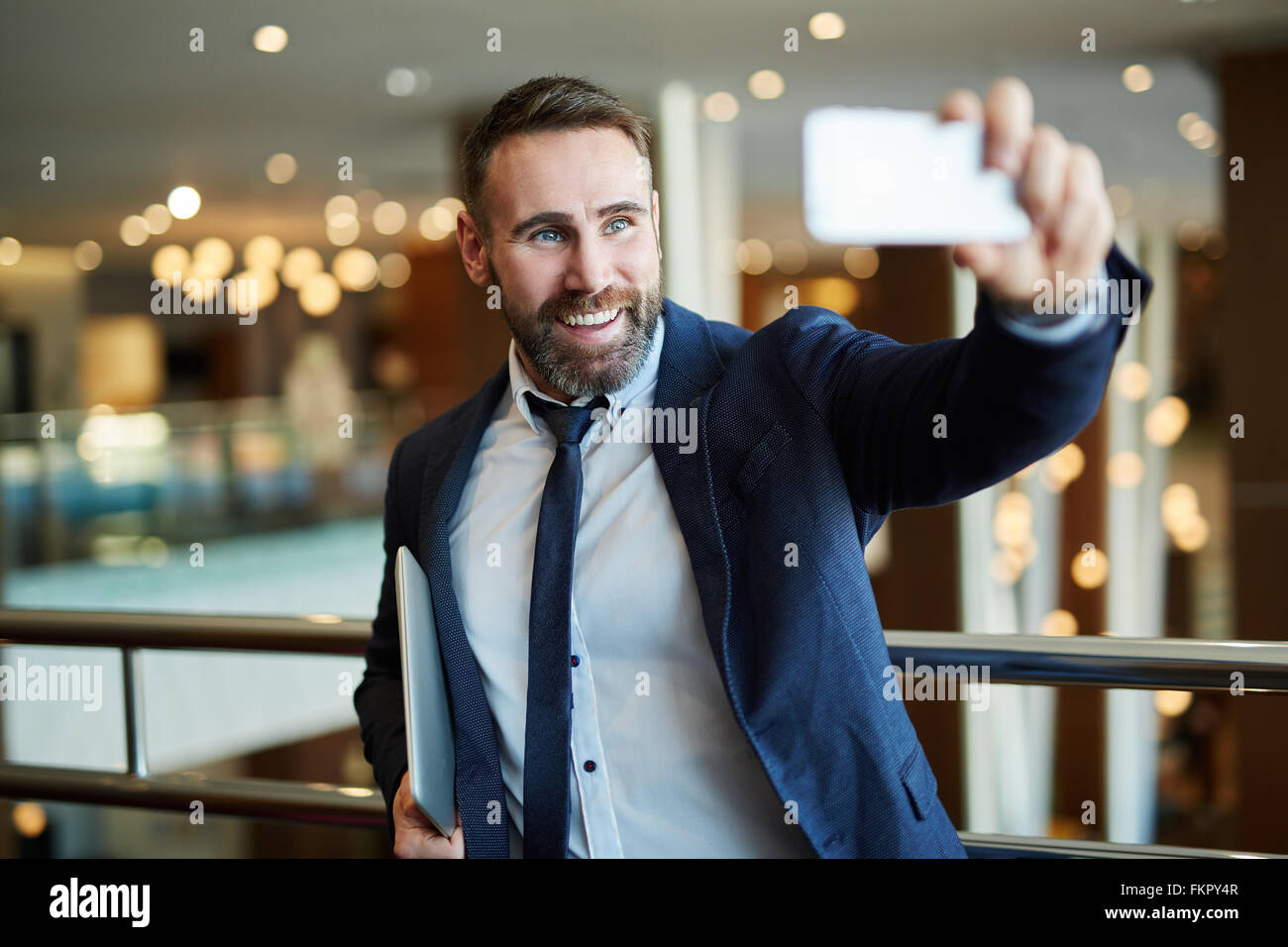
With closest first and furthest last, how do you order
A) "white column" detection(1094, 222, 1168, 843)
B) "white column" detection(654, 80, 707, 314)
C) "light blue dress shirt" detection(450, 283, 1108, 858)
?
1. "light blue dress shirt" detection(450, 283, 1108, 858)
2. "white column" detection(654, 80, 707, 314)
3. "white column" detection(1094, 222, 1168, 843)

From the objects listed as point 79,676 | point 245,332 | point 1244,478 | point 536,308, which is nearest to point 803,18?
point 1244,478

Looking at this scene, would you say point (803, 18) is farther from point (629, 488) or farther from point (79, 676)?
point (79, 676)

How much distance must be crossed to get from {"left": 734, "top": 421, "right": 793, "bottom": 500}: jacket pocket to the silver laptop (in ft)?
1.18

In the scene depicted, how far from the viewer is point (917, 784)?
1.15m

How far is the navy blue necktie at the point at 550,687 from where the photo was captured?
1.20 metres

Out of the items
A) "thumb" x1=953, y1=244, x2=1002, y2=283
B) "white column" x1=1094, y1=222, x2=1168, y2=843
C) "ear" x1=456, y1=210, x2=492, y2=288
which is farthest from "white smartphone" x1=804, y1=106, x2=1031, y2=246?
"thumb" x1=953, y1=244, x2=1002, y2=283

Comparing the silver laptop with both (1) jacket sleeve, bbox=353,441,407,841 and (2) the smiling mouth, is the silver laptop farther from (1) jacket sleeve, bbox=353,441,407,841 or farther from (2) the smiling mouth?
(2) the smiling mouth

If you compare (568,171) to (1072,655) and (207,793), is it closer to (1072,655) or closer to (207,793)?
(1072,655)

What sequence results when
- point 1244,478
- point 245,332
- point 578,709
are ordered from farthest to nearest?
point 245,332, point 1244,478, point 578,709

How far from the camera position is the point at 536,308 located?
1.28 m

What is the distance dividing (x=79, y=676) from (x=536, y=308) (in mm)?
5988

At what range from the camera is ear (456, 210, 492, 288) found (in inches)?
55.7
